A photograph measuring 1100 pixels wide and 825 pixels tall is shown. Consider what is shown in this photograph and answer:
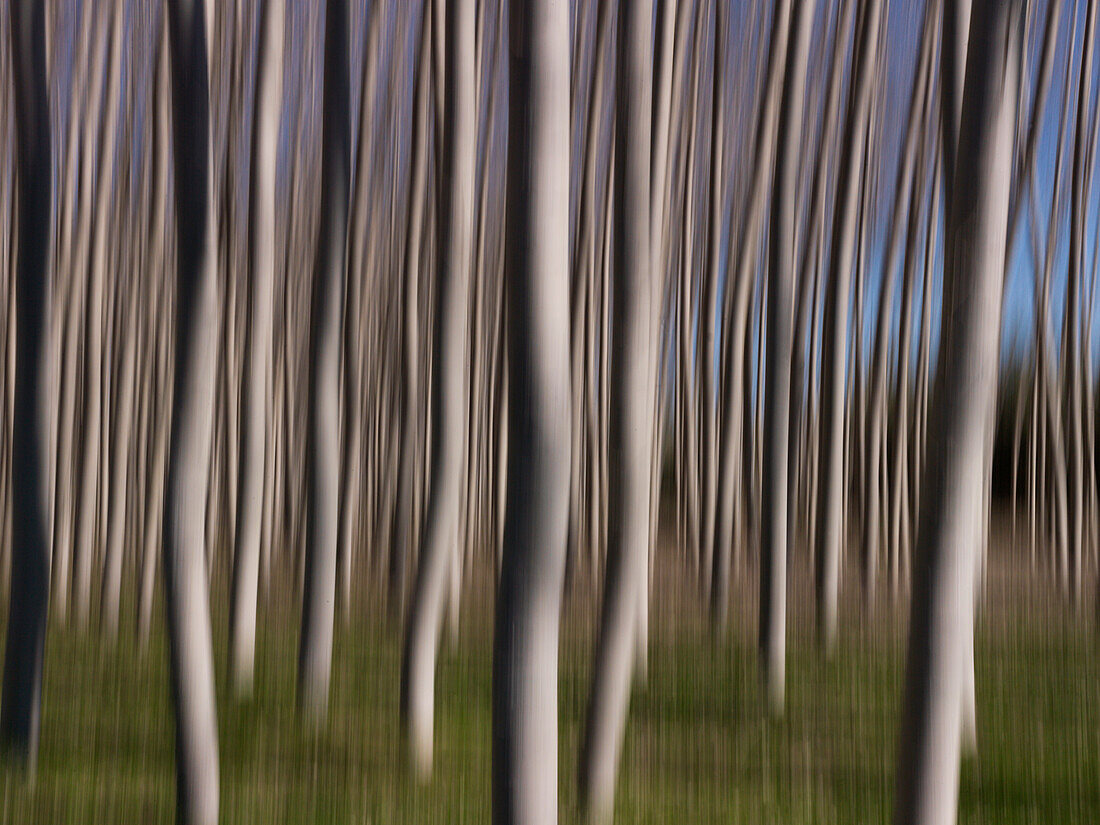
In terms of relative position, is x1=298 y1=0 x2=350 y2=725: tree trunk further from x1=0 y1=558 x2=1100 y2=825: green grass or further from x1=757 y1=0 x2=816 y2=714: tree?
x1=757 y1=0 x2=816 y2=714: tree

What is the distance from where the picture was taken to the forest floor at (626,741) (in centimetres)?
376

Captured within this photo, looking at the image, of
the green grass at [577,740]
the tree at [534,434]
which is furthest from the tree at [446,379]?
the tree at [534,434]

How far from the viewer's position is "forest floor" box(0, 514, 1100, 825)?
376cm

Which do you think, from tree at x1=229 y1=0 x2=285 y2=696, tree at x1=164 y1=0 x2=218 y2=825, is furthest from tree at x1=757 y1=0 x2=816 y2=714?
tree at x1=164 y1=0 x2=218 y2=825

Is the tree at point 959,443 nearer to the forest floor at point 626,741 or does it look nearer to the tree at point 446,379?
the forest floor at point 626,741

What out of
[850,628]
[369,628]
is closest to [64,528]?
[369,628]

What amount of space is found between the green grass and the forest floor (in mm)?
12

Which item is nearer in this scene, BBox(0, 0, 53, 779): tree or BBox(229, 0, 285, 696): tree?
BBox(0, 0, 53, 779): tree

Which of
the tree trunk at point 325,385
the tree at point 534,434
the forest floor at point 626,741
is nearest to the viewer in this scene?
the tree at point 534,434

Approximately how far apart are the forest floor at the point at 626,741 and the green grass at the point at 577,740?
1 cm

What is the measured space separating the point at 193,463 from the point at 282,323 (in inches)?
248

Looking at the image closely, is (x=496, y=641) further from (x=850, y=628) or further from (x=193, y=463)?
(x=850, y=628)

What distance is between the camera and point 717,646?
677cm

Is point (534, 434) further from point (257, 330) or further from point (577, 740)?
point (257, 330)
